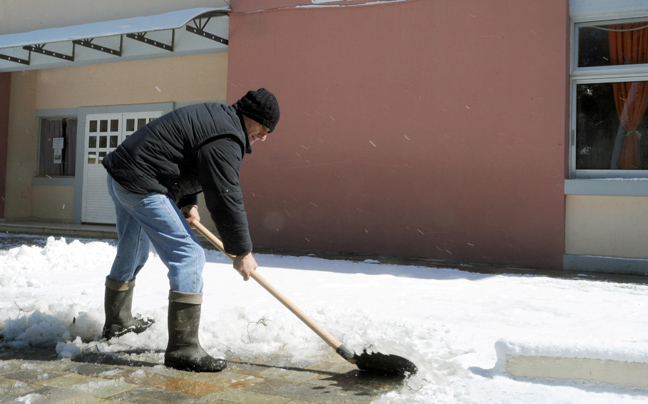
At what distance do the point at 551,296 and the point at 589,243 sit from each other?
2040mm

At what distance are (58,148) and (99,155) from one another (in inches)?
53.6

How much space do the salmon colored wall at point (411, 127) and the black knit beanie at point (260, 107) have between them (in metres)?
4.70

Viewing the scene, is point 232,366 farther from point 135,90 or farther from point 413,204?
point 135,90

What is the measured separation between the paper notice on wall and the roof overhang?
1.51m

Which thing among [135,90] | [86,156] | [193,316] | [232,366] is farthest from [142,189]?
[86,156]

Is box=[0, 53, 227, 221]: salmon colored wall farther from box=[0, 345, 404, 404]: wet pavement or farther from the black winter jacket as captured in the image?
box=[0, 345, 404, 404]: wet pavement

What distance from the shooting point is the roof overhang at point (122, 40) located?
8930 millimetres

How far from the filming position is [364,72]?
804cm

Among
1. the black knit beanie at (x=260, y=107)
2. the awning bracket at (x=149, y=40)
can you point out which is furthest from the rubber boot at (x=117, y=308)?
the awning bracket at (x=149, y=40)

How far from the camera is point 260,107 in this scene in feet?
10.3

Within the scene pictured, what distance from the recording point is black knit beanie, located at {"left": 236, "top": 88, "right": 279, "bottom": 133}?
3.15 m

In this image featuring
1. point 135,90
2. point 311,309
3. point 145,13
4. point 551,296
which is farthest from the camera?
point 135,90

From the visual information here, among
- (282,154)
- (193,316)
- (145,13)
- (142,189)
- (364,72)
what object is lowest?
(193,316)

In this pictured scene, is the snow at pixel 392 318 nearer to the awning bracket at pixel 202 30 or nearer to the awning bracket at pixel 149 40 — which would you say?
the awning bracket at pixel 202 30
